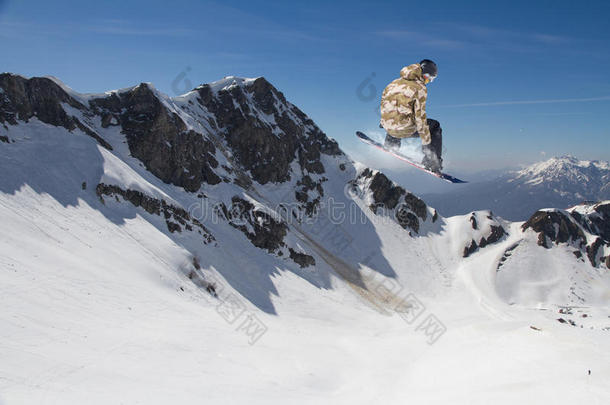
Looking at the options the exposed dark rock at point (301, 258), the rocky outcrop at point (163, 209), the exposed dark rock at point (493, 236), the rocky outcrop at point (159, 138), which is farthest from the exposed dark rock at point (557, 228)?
the rocky outcrop at point (163, 209)

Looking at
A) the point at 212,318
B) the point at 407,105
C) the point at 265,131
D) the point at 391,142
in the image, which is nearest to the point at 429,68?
the point at 407,105

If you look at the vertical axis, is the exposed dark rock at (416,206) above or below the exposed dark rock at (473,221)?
below

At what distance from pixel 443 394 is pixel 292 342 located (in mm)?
14297

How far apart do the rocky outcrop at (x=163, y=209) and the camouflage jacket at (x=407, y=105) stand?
3626 centimetres

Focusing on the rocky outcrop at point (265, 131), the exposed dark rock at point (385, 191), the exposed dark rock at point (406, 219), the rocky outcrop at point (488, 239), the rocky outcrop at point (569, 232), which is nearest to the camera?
the rocky outcrop at point (569, 232)

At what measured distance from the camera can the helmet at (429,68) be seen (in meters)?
7.83

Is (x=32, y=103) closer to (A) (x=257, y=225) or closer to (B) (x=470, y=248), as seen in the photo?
(A) (x=257, y=225)

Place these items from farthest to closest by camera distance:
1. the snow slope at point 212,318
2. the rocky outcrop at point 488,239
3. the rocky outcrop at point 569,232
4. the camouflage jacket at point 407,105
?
the rocky outcrop at point 488,239, the rocky outcrop at point 569,232, the snow slope at point 212,318, the camouflage jacket at point 407,105

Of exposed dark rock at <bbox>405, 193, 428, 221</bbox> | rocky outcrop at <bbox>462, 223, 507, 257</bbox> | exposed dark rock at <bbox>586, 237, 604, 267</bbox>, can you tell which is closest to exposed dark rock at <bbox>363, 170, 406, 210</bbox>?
exposed dark rock at <bbox>405, 193, 428, 221</bbox>

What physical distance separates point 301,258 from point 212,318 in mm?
30116

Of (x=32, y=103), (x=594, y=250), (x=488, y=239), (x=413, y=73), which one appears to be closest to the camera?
(x=413, y=73)

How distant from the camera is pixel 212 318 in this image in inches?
975

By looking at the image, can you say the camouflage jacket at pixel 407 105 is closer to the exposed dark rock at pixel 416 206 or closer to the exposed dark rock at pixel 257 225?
the exposed dark rock at pixel 257 225

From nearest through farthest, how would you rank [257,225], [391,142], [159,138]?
1. [391,142]
2. [257,225]
3. [159,138]
